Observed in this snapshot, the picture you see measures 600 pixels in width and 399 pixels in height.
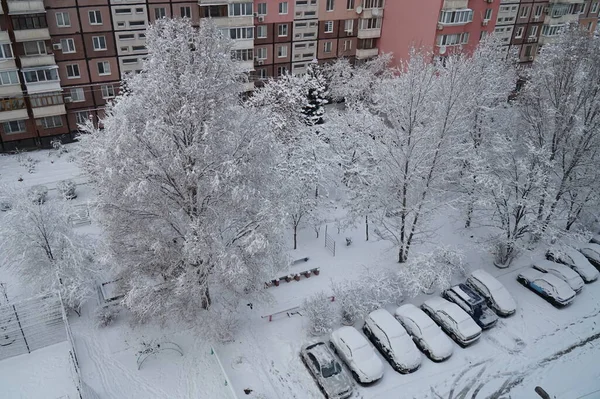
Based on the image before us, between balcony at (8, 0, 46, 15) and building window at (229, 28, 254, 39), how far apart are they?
552 inches

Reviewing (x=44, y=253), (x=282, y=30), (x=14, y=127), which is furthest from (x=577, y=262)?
(x=14, y=127)

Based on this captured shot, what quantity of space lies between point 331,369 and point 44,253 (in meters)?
13.2

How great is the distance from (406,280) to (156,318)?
36.6ft

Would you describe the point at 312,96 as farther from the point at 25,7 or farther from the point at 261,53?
the point at 25,7

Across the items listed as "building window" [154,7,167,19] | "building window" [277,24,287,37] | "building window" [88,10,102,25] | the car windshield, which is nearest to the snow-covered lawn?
the car windshield

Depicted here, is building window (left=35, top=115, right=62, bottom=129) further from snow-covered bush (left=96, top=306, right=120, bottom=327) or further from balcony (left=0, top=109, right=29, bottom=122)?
snow-covered bush (left=96, top=306, right=120, bottom=327)

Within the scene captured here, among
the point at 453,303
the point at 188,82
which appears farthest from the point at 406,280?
the point at 188,82

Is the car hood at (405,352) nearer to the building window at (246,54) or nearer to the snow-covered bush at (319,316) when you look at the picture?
the snow-covered bush at (319,316)

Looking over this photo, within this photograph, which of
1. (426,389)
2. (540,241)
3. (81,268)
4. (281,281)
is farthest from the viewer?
(540,241)

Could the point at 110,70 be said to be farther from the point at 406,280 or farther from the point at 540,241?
the point at 540,241

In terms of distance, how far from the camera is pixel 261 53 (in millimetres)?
41250

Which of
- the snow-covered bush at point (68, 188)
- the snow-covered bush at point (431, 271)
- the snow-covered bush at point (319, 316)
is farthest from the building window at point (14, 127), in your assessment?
the snow-covered bush at point (431, 271)

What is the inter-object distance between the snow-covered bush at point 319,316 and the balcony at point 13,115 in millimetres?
27364

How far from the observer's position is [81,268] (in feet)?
63.0
